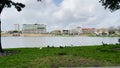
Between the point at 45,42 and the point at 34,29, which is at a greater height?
the point at 34,29

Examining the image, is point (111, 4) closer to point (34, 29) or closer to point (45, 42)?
point (45, 42)

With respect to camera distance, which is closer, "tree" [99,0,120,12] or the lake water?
"tree" [99,0,120,12]

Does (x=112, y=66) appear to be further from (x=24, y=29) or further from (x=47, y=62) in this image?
(x=24, y=29)

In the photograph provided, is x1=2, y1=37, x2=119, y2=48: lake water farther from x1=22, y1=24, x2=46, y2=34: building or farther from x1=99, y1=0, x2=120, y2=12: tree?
x1=22, y1=24, x2=46, y2=34: building

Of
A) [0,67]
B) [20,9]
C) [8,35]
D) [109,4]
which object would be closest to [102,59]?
[0,67]

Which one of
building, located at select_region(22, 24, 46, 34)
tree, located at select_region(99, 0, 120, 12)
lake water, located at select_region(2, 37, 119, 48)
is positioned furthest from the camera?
building, located at select_region(22, 24, 46, 34)

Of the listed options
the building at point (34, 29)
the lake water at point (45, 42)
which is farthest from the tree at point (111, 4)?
the building at point (34, 29)

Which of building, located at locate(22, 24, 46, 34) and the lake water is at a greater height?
building, located at locate(22, 24, 46, 34)

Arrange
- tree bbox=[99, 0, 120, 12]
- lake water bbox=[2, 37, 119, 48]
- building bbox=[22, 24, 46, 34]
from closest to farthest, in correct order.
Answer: tree bbox=[99, 0, 120, 12], lake water bbox=[2, 37, 119, 48], building bbox=[22, 24, 46, 34]

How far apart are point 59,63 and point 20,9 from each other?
33.7 ft

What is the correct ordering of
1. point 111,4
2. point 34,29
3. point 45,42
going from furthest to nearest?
point 34,29, point 45,42, point 111,4

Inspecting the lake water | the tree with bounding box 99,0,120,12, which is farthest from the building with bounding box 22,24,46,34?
the tree with bounding box 99,0,120,12

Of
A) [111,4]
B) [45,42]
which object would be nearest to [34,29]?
[45,42]

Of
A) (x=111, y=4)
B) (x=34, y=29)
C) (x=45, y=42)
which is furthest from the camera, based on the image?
(x=34, y=29)
